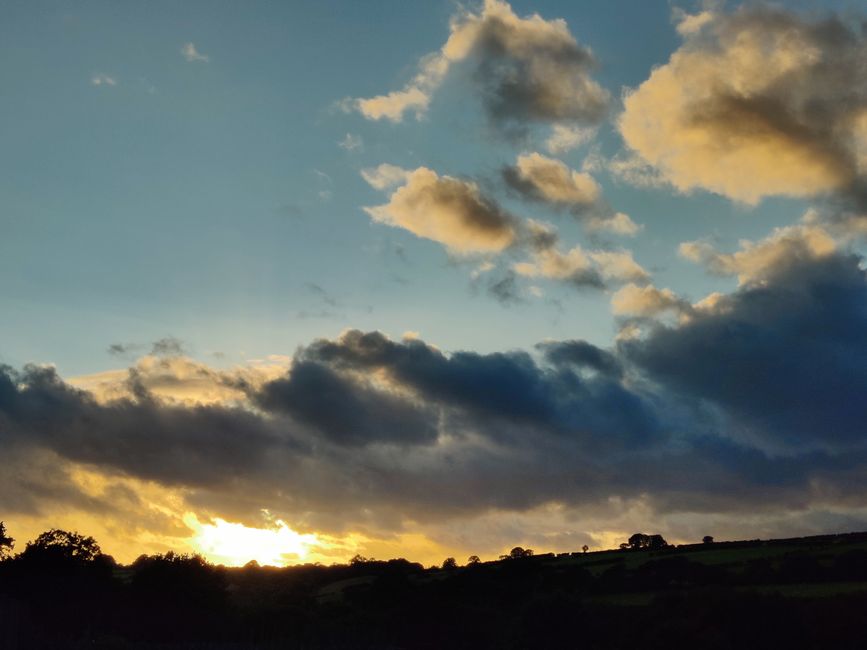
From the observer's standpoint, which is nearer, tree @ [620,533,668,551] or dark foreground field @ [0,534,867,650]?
dark foreground field @ [0,534,867,650]

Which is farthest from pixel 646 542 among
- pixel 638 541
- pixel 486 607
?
pixel 486 607

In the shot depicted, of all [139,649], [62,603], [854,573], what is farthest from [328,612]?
[854,573]

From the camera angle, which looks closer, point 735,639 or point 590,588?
point 735,639

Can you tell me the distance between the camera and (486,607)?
119 metres

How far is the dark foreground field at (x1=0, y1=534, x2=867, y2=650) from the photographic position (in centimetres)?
9056

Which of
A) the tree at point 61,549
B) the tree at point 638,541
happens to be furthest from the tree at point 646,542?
the tree at point 61,549

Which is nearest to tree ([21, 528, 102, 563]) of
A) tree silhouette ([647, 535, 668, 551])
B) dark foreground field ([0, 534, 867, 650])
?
dark foreground field ([0, 534, 867, 650])

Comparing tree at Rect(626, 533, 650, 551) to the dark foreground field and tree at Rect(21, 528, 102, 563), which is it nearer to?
the dark foreground field

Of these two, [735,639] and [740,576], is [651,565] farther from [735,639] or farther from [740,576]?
[735,639]

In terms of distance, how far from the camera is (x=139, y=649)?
79.5 meters

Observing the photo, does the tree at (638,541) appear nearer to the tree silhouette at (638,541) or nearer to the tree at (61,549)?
the tree silhouette at (638,541)

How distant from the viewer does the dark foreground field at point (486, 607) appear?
90562 mm

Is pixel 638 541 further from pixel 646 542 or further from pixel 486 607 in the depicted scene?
pixel 486 607

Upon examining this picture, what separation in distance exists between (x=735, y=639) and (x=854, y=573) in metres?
19.6
